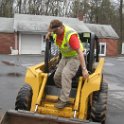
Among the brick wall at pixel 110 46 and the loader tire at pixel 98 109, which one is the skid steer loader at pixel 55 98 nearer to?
the loader tire at pixel 98 109

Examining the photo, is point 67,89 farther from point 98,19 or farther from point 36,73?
point 98,19

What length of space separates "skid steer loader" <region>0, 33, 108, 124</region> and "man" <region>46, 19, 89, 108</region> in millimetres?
205

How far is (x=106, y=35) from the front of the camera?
4225cm

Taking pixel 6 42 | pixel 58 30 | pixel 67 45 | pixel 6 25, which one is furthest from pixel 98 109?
pixel 6 25

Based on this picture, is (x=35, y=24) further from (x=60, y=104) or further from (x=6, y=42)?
(x=60, y=104)

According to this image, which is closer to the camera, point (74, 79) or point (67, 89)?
point (67, 89)

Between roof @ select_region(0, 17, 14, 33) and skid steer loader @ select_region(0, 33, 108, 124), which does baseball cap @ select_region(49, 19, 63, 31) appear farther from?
roof @ select_region(0, 17, 14, 33)

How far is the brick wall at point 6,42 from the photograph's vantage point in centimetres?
3759

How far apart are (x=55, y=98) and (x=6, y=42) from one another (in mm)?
30681

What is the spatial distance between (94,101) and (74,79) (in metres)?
0.63

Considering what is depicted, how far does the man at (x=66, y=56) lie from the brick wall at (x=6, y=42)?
30330 millimetres

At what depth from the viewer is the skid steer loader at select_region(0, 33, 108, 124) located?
6676mm

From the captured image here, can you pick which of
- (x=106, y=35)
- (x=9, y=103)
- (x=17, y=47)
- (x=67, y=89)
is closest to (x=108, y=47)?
(x=106, y=35)

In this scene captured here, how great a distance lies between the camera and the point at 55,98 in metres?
7.63
